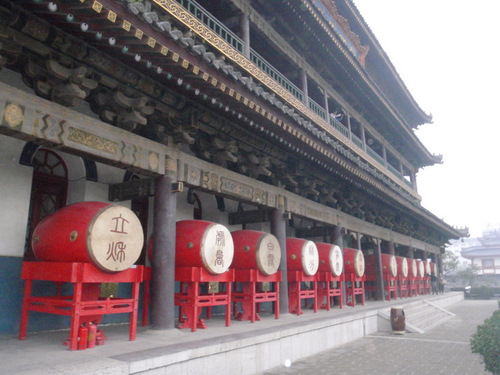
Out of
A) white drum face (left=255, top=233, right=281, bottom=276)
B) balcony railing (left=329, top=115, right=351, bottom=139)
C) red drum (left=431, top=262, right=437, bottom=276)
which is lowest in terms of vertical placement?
red drum (left=431, top=262, right=437, bottom=276)

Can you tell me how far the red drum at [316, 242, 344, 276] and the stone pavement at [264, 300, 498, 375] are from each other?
194cm

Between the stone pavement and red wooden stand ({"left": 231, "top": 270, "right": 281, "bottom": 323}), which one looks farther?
red wooden stand ({"left": 231, "top": 270, "right": 281, "bottom": 323})

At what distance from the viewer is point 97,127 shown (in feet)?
17.1

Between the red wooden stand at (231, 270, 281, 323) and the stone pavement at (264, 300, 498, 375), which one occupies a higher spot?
the red wooden stand at (231, 270, 281, 323)

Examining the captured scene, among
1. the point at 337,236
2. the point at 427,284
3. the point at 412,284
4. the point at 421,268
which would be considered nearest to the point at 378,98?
the point at 337,236

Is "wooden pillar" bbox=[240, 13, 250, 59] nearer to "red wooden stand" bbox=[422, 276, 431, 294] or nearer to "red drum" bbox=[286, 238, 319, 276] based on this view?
"red drum" bbox=[286, 238, 319, 276]

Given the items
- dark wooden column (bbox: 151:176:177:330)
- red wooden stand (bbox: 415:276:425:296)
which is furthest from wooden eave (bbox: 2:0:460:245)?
red wooden stand (bbox: 415:276:425:296)

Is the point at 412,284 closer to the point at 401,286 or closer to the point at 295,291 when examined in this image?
the point at 401,286

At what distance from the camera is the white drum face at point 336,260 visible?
10688 millimetres

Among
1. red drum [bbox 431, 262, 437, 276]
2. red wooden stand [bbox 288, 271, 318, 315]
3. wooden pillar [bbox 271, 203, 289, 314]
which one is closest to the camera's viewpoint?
wooden pillar [bbox 271, 203, 289, 314]

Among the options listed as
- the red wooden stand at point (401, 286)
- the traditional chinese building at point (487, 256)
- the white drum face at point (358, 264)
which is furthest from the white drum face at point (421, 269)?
the traditional chinese building at point (487, 256)

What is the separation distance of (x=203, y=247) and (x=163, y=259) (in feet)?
2.23

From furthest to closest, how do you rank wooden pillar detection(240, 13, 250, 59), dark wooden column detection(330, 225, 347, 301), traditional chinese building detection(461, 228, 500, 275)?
traditional chinese building detection(461, 228, 500, 275) → dark wooden column detection(330, 225, 347, 301) → wooden pillar detection(240, 13, 250, 59)

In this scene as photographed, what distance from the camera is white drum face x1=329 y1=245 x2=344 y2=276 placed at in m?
10.7
